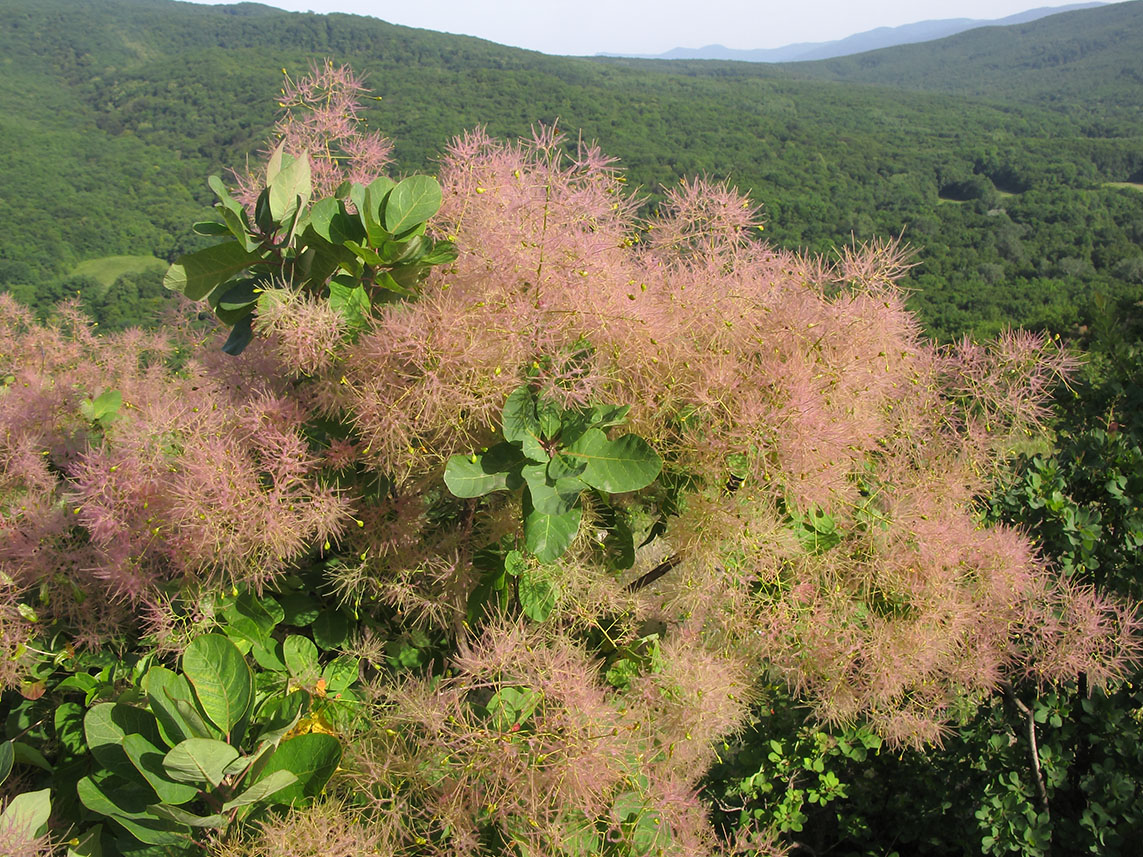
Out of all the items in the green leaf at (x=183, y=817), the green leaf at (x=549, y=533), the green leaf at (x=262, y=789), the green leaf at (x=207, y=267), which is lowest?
the green leaf at (x=262, y=789)

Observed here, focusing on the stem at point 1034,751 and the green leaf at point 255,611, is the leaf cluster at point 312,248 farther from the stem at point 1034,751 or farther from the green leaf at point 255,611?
the stem at point 1034,751

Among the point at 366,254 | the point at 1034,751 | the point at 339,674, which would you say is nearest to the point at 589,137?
the point at 1034,751

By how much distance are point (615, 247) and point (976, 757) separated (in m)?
2.48

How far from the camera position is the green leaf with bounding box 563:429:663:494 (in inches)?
54.5

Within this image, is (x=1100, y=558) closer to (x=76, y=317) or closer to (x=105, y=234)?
(x=76, y=317)

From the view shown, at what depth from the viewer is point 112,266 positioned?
32.3 meters

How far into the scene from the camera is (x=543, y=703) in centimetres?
144

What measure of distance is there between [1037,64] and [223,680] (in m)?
166

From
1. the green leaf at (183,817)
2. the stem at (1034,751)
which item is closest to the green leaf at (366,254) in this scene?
the green leaf at (183,817)

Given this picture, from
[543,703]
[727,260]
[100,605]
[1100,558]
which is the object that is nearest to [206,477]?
[100,605]

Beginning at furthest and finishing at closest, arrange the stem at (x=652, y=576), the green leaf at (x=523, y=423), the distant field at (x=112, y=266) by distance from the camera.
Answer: the distant field at (x=112, y=266) < the stem at (x=652, y=576) < the green leaf at (x=523, y=423)

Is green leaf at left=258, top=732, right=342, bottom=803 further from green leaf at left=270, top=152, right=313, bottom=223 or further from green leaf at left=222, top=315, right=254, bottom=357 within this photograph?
green leaf at left=270, top=152, right=313, bottom=223

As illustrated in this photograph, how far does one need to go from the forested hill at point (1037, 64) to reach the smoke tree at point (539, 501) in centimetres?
9978

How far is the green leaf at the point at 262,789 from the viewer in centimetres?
126
